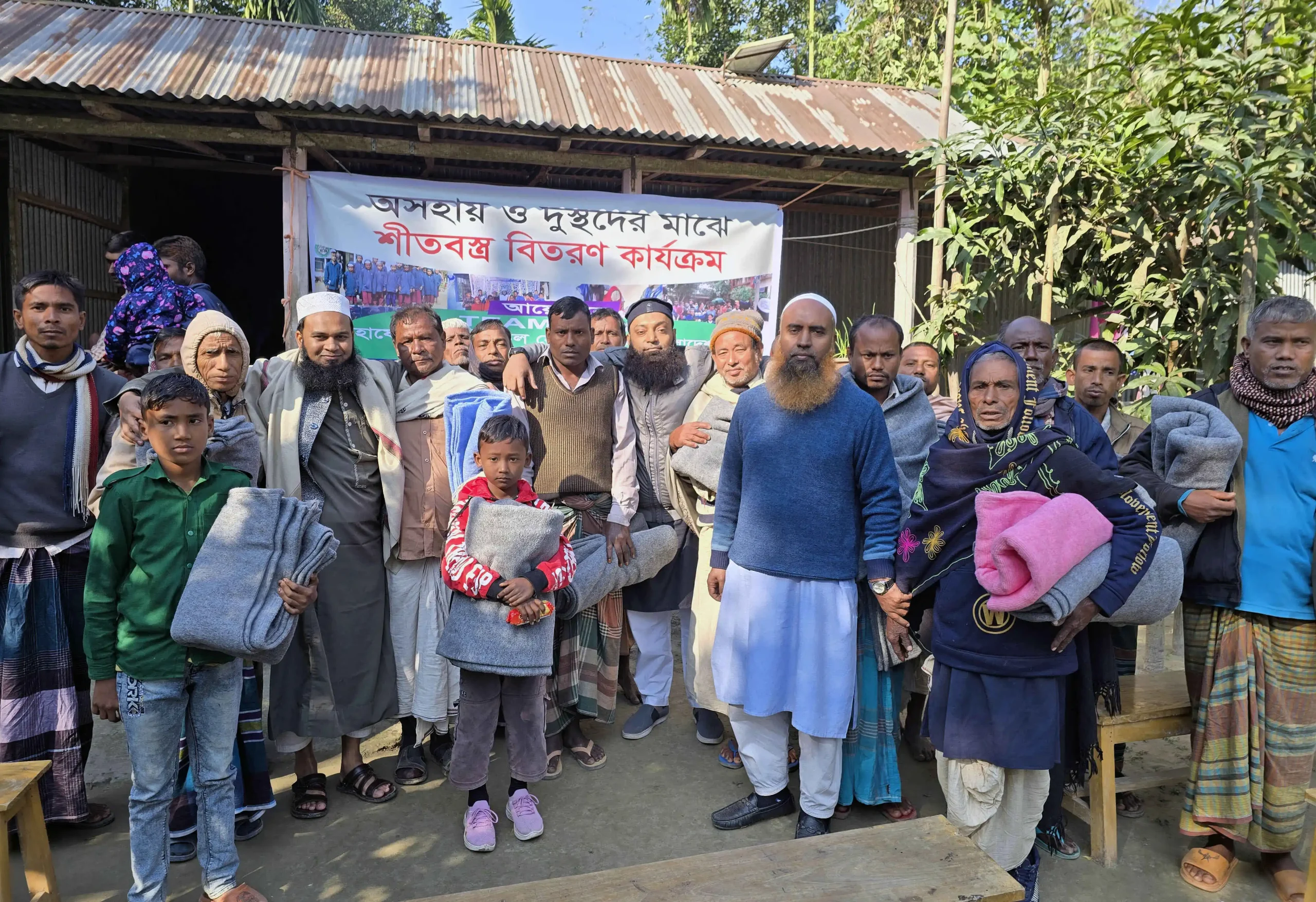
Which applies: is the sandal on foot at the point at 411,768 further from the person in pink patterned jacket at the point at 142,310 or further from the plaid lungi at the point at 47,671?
the person in pink patterned jacket at the point at 142,310

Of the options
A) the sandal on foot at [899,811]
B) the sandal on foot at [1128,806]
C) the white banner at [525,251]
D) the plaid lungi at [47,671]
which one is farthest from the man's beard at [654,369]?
the white banner at [525,251]

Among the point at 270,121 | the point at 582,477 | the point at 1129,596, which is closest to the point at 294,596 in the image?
the point at 582,477

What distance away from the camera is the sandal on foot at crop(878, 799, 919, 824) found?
333 centimetres

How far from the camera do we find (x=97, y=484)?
3051 mm

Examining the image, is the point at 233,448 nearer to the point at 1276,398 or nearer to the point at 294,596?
the point at 294,596

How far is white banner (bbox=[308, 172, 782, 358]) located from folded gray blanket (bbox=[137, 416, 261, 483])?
3.18 meters

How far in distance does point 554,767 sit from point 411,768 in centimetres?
59

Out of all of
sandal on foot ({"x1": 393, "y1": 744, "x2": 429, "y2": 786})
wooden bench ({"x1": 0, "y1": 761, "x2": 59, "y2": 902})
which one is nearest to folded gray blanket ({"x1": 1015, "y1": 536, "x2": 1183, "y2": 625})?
sandal on foot ({"x1": 393, "y1": 744, "x2": 429, "y2": 786})

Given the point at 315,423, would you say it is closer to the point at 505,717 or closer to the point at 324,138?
the point at 505,717

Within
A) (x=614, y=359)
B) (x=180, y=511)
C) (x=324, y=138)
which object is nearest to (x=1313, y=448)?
(x=614, y=359)

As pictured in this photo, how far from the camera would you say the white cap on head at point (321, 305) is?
3322mm

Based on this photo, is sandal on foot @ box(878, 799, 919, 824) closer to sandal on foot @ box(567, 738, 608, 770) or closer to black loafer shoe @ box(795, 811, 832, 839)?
black loafer shoe @ box(795, 811, 832, 839)

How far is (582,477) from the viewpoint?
375 centimetres

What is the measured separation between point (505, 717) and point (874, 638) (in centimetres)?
141
